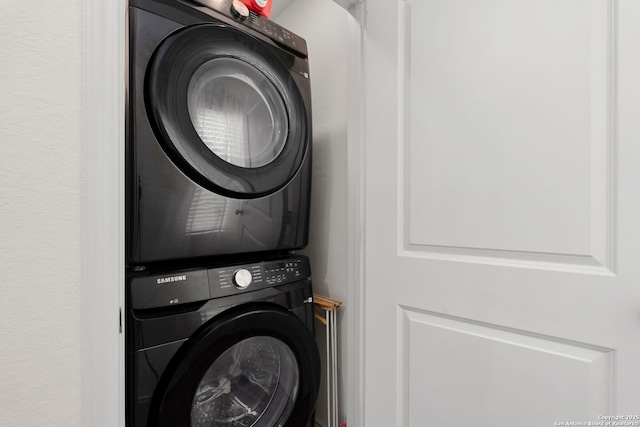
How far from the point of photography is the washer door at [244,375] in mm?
809

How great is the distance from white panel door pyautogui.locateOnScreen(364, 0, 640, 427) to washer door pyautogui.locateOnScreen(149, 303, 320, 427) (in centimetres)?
30

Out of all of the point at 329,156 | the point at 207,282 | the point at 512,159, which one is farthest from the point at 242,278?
the point at 512,159

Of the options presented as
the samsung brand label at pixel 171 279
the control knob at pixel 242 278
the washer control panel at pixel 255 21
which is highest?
the washer control panel at pixel 255 21

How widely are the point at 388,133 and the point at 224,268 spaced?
2.48ft

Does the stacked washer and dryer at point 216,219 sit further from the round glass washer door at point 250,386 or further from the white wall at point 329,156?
the white wall at point 329,156

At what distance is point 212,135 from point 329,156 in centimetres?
61
